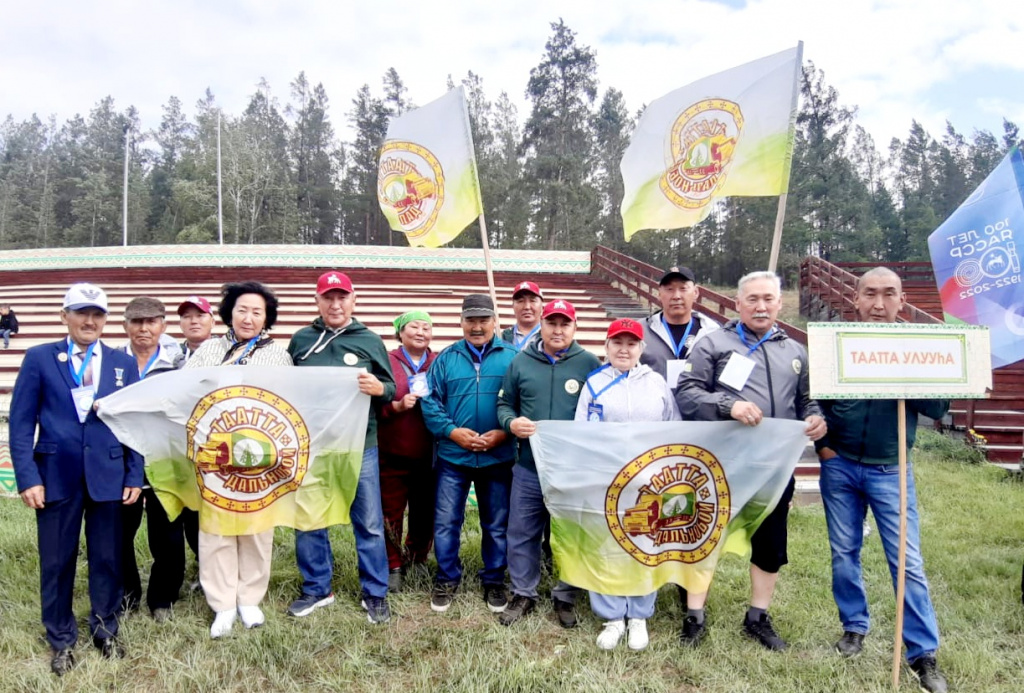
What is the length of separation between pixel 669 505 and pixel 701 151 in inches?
97.4

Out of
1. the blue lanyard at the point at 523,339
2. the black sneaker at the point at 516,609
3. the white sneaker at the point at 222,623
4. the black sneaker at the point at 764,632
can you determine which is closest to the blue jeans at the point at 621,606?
the black sneaker at the point at 516,609

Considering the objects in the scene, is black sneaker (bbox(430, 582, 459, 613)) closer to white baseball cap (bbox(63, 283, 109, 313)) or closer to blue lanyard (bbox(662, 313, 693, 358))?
blue lanyard (bbox(662, 313, 693, 358))

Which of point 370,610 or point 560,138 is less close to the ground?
point 560,138

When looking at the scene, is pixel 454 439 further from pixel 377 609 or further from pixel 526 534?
pixel 377 609

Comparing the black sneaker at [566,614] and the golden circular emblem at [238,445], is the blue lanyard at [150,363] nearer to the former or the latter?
the golden circular emblem at [238,445]

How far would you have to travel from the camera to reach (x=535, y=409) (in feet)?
10.3

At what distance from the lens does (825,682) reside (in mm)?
2627

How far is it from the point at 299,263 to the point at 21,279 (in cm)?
879

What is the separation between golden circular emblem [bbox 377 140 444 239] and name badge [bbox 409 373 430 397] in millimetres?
1733

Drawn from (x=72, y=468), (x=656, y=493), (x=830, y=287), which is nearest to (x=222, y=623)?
(x=72, y=468)

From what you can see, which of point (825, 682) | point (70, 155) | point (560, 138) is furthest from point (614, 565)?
point (70, 155)

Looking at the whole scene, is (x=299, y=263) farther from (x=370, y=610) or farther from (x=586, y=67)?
(x=586, y=67)

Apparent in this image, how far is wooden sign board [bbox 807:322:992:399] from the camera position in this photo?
8.28 ft

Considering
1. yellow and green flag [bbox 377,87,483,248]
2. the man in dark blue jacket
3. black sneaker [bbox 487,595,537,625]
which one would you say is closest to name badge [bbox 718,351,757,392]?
the man in dark blue jacket
